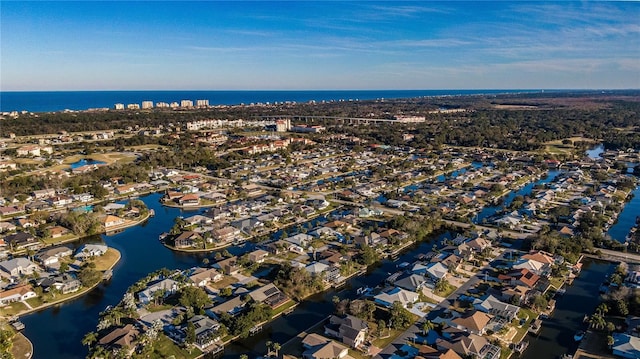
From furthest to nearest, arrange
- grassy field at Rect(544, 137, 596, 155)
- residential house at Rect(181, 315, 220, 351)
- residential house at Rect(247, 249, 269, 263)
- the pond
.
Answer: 1. grassy field at Rect(544, 137, 596, 155)
2. the pond
3. residential house at Rect(247, 249, 269, 263)
4. residential house at Rect(181, 315, 220, 351)

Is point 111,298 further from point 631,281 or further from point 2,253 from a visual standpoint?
point 631,281

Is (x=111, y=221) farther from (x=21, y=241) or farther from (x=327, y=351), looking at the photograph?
(x=327, y=351)

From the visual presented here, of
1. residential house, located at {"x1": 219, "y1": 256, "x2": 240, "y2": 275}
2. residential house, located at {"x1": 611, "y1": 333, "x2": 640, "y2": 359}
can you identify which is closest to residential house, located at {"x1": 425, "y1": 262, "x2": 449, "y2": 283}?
residential house, located at {"x1": 611, "y1": 333, "x2": 640, "y2": 359}

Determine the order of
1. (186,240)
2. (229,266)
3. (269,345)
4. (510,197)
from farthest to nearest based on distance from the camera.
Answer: (510,197)
(186,240)
(229,266)
(269,345)

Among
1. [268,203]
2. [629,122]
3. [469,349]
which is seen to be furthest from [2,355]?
[629,122]

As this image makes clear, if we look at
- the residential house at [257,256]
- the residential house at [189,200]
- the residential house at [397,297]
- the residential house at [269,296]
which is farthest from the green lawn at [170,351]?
the residential house at [189,200]

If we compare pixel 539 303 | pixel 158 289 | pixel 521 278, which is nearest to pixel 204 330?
pixel 158 289

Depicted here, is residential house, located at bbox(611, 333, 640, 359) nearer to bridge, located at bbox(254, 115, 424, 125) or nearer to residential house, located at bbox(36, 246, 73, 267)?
residential house, located at bbox(36, 246, 73, 267)
